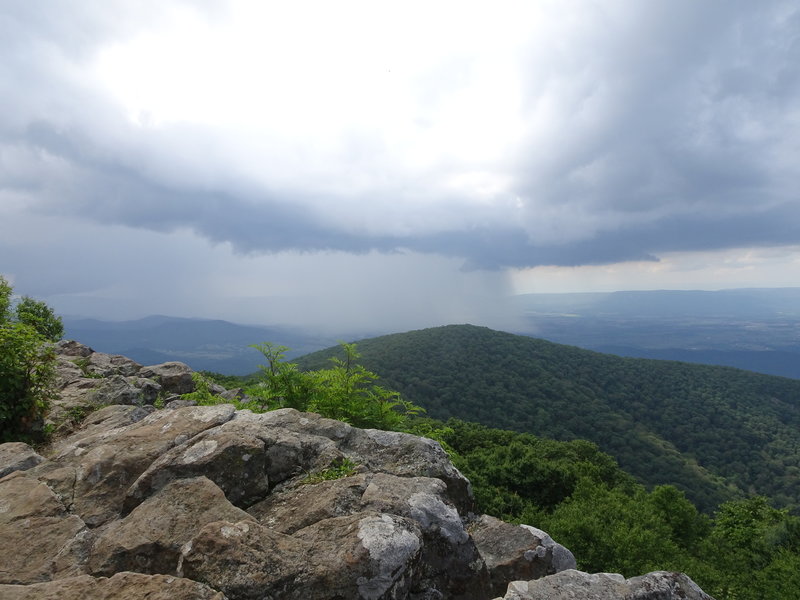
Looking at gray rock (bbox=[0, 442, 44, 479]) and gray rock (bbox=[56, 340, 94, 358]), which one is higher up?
gray rock (bbox=[0, 442, 44, 479])

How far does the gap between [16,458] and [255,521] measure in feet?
20.0

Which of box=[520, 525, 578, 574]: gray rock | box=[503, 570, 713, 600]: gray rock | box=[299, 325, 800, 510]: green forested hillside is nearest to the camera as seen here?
box=[503, 570, 713, 600]: gray rock

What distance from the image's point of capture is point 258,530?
4672 mm

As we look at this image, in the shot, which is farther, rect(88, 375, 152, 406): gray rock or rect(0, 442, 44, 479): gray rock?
rect(88, 375, 152, 406): gray rock

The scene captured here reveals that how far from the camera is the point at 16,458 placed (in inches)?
295

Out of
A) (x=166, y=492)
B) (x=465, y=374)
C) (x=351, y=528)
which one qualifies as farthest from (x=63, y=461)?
(x=465, y=374)

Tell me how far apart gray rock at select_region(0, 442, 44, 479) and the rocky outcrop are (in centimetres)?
3

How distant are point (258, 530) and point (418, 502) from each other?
2173 millimetres

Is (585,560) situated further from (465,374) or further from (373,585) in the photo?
(465,374)

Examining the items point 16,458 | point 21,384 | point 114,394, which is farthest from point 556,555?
point 114,394

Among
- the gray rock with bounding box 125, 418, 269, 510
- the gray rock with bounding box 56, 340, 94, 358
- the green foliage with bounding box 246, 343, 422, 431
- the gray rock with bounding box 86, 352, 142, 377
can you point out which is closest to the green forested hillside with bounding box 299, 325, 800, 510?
the gray rock with bounding box 56, 340, 94, 358

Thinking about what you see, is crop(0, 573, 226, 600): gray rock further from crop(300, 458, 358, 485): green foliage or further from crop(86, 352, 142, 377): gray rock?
crop(86, 352, 142, 377): gray rock

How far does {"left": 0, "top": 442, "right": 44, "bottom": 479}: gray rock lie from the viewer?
7223 mm

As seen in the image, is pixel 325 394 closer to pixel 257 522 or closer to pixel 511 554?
pixel 257 522
